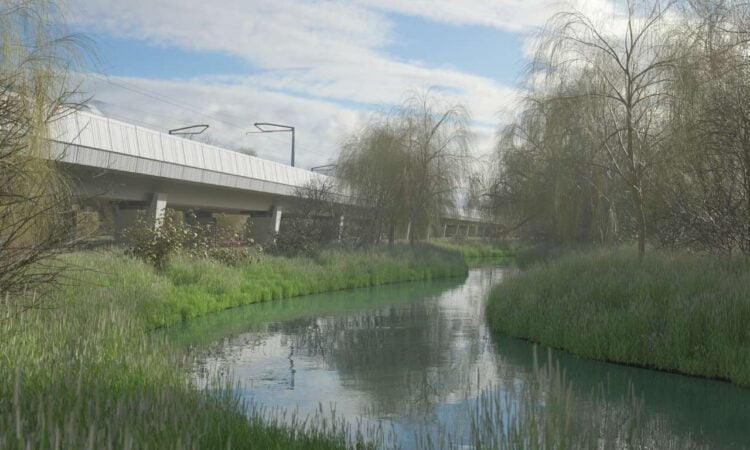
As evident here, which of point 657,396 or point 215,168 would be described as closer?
point 657,396

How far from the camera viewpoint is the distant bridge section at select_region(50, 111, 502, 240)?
61.8ft

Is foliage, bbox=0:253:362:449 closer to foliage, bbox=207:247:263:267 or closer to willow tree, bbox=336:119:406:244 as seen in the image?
foliage, bbox=207:247:263:267

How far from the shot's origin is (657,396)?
28.5 feet

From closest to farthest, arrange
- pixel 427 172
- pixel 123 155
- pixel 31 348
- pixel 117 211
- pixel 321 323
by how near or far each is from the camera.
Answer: pixel 31 348 → pixel 321 323 → pixel 123 155 → pixel 117 211 → pixel 427 172

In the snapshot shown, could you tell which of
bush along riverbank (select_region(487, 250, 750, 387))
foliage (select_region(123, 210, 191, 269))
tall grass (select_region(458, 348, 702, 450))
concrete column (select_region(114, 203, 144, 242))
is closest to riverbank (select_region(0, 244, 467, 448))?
foliage (select_region(123, 210, 191, 269))

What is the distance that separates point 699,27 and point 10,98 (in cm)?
1045

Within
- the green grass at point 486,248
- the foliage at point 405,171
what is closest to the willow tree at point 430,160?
the foliage at point 405,171

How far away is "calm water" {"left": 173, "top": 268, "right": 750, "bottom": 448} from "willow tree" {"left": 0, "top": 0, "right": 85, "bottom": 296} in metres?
2.49

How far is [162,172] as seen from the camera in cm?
2239

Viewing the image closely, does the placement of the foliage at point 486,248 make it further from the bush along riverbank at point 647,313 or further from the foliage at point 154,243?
the bush along riverbank at point 647,313

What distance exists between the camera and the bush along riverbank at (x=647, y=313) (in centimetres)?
945

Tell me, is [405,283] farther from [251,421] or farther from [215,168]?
[251,421]

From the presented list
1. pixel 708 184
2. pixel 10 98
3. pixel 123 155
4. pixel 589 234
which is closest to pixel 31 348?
pixel 10 98

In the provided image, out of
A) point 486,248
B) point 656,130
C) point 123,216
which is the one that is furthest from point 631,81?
point 486,248
